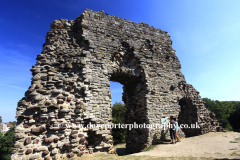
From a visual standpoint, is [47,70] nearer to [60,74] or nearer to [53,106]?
[60,74]

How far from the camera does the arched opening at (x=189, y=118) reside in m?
8.79

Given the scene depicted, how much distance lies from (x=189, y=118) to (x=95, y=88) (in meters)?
7.02

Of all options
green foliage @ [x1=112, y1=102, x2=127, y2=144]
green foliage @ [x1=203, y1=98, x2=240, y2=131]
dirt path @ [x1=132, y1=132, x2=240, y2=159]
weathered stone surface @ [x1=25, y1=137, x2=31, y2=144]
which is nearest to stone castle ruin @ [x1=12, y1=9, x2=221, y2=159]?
weathered stone surface @ [x1=25, y1=137, x2=31, y2=144]

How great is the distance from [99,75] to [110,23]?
288cm

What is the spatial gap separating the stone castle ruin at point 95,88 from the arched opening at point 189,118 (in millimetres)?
64

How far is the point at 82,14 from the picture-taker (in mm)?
6348

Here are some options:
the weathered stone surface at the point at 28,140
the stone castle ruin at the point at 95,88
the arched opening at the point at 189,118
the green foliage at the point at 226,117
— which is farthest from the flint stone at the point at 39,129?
the green foliage at the point at 226,117

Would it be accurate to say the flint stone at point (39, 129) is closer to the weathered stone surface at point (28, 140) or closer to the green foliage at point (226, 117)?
the weathered stone surface at point (28, 140)

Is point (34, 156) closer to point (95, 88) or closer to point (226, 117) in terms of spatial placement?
point (95, 88)

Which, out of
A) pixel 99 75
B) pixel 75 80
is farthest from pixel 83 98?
pixel 99 75

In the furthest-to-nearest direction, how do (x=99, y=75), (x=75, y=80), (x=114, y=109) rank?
(x=114, y=109)
(x=99, y=75)
(x=75, y=80)

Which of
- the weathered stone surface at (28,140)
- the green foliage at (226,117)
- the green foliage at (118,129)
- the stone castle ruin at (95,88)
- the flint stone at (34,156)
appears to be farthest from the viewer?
the green foliage at (226,117)

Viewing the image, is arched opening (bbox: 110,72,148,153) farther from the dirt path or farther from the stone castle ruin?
the dirt path

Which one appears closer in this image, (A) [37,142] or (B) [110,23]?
(A) [37,142]
